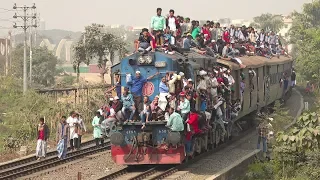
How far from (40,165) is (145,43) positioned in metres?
4.89

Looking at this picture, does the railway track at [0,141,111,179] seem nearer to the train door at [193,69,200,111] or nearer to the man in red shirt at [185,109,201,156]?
the man in red shirt at [185,109,201,156]

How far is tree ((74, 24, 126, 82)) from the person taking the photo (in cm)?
4094

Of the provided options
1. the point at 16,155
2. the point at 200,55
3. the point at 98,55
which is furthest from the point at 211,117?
the point at 98,55

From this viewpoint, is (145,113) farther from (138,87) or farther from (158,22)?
(158,22)

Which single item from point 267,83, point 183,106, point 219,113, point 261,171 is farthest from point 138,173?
point 267,83

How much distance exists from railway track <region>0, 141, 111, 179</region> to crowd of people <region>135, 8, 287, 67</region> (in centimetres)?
432

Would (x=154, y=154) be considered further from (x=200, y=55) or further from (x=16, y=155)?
(x=16, y=155)

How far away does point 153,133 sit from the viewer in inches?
611

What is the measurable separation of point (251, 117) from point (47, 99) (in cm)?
925

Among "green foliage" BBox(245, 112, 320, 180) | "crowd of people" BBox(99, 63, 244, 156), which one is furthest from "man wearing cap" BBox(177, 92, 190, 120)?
"green foliage" BBox(245, 112, 320, 180)

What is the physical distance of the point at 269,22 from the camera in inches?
3792

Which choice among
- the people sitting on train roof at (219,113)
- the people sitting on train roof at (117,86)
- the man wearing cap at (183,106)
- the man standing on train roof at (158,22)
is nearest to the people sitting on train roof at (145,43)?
the people sitting on train roof at (117,86)

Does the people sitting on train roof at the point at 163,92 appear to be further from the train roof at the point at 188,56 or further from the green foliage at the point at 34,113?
the green foliage at the point at 34,113

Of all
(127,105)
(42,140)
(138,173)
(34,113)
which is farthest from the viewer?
(34,113)
